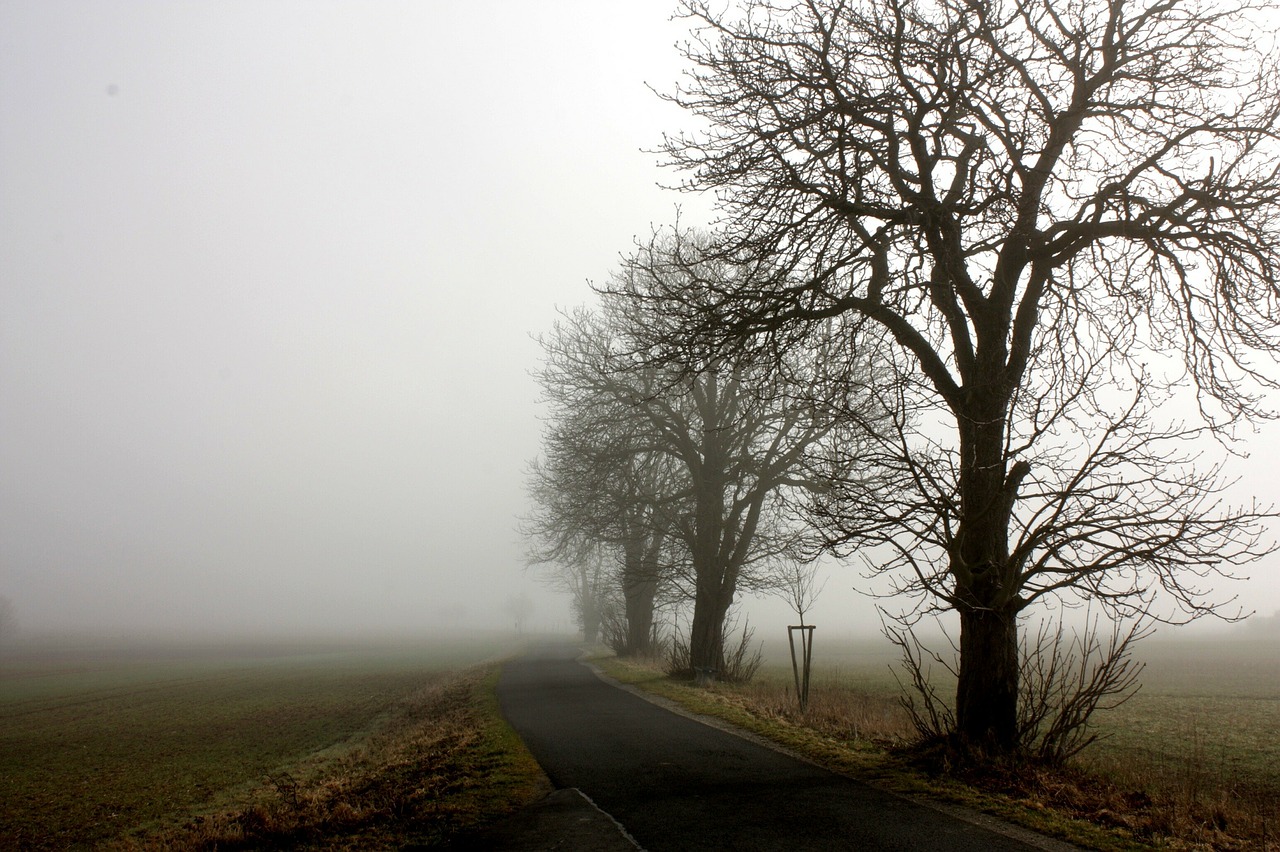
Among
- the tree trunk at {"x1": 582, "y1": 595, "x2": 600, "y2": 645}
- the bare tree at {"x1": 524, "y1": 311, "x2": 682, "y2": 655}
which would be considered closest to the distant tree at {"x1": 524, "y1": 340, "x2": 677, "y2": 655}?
the bare tree at {"x1": 524, "y1": 311, "x2": 682, "y2": 655}

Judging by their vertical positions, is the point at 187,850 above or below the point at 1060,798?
A: below

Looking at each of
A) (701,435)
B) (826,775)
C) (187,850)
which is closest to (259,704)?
(701,435)

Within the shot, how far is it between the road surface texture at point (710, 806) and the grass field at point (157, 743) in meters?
5.97

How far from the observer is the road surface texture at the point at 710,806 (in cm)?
525

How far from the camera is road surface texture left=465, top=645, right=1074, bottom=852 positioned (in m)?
5.25

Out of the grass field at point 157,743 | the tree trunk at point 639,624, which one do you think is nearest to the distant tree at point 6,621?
the grass field at point 157,743

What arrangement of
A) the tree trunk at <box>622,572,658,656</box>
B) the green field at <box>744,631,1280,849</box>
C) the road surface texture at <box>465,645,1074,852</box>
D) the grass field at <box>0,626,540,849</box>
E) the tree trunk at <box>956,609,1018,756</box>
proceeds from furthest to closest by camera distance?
the tree trunk at <box>622,572,658,656</box>, the grass field at <box>0,626,540,849</box>, the tree trunk at <box>956,609,1018,756</box>, the green field at <box>744,631,1280,849</box>, the road surface texture at <box>465,645,1074,852</box>

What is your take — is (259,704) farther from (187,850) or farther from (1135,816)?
(1135,816)

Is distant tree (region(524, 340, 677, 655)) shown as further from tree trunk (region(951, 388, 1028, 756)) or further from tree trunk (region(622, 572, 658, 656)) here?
tree trunk (region(951, 388, 1028, 756))

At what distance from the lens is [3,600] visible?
8912cm

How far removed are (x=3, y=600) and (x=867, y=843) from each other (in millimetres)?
115069

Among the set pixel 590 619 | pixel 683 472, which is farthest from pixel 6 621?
pixel 683 472

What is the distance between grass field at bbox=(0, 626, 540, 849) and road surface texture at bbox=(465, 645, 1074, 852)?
19.6 ft

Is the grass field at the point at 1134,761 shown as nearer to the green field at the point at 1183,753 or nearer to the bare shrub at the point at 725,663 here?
the green field at the point at 1183,753
